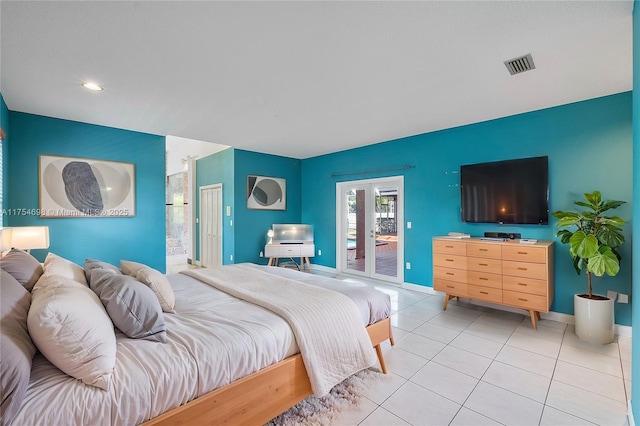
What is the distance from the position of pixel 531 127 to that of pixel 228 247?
17.1 ft

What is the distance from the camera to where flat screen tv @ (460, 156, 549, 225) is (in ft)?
10.9

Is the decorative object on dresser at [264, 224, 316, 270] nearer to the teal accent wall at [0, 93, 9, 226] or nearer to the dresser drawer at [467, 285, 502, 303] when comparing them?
the dresser drawer at [467, 285, 502, 303]

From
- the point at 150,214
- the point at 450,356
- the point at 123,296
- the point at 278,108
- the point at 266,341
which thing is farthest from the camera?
the point at 150,214

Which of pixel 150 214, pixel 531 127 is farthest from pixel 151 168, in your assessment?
pixel 531 127

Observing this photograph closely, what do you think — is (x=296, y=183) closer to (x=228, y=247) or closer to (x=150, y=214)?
(x=228, y=247)

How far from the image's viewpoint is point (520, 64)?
2.36m

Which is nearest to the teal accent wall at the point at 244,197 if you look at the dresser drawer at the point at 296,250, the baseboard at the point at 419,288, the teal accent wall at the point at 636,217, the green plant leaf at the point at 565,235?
the dresser drawer at the point at 296,250

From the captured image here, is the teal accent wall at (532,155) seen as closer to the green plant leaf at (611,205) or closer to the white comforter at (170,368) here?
the green plant leaf at (611,205)

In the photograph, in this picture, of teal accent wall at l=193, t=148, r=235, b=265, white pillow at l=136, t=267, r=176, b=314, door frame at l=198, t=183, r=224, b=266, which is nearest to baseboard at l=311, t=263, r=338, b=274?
teal accent wall at l=193, t=148, r=235, b=265

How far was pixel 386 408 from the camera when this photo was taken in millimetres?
1863

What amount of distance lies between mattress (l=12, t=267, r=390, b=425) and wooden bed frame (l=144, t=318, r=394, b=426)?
1.5 inches

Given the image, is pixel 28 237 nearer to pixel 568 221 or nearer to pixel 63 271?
pixel 63 271

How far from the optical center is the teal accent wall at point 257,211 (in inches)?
217

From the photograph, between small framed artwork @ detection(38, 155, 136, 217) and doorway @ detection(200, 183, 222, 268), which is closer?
small framed artwork @ detection(38, 155, 136, 217)
